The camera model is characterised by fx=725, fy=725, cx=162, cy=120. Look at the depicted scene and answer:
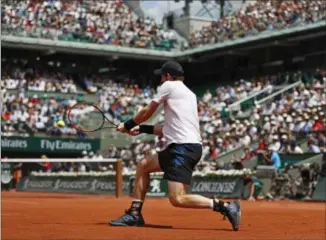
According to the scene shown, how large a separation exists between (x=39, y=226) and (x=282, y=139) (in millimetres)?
17892

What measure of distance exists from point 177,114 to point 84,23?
33.9 metres

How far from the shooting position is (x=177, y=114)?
25.6 feet

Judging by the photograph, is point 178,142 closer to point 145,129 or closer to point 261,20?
Result: point 145,129

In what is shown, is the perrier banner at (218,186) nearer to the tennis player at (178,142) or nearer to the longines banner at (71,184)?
the longines banner at (71,184)

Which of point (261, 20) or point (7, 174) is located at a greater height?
point (261, 20)

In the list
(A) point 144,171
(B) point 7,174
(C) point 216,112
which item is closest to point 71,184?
(B) point 7,174

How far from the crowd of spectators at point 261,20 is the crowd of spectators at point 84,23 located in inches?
104

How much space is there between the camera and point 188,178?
7.75 m

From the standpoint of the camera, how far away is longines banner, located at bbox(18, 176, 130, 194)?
1065 inches

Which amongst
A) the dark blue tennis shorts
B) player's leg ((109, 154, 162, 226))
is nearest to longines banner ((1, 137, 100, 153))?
player's leg ((109, 154, 162, 226))

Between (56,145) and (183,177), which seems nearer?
(183,177)

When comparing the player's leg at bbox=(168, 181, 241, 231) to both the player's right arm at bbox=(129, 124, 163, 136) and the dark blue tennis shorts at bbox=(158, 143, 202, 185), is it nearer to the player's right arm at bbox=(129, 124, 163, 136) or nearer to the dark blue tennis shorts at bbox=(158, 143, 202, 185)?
the dark blue tennis shorts at bbox=(158, 143, 202, 185)

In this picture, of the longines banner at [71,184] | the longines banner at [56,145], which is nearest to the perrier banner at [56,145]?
the longines banner at [56,145]

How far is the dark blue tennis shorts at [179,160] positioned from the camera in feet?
25.2
